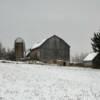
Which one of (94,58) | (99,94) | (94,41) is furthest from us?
(94,58)

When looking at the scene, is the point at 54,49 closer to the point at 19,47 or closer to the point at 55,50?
the point at 55,50

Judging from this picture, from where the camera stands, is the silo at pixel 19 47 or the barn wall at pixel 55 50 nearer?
the silo at pixel 19 47

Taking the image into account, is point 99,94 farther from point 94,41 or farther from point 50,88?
point 94,41

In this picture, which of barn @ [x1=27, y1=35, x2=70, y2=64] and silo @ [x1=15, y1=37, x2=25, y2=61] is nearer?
silo @ [x1=15, y1=37, x2=25, y2=61]

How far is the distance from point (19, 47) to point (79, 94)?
157ft

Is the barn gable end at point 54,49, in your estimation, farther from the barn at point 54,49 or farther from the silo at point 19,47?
the silo at point 19,47

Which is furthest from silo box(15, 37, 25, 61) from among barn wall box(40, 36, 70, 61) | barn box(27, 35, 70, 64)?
barn wall box(40, 36, 70, 61)

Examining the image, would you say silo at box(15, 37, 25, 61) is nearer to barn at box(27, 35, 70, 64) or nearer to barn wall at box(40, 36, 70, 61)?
barn at box(27, 35, 70, 64)

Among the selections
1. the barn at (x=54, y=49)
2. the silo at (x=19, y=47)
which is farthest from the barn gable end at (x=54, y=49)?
the silo at (x=19, y=47)

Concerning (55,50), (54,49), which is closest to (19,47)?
(54,49)

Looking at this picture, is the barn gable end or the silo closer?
the silo

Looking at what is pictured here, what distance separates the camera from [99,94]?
15391 millimetres

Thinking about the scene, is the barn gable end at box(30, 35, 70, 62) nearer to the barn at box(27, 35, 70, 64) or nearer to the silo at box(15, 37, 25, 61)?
the barn at box(27, 35, 70, 64)

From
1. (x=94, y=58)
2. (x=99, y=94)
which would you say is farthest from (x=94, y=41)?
(x=99, y=94)
